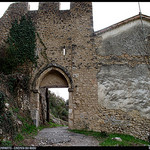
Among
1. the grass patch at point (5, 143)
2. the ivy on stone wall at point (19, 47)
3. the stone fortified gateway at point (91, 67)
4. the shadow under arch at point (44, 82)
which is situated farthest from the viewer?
the ivy on stone wall at point (19, 47)

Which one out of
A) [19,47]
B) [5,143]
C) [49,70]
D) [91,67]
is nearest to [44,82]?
[49,70]

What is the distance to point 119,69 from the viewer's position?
383 inches

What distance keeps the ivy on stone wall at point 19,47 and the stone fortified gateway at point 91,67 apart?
0.42 metres

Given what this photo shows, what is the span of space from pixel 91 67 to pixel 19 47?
4762mm

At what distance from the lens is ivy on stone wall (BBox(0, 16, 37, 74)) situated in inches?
400

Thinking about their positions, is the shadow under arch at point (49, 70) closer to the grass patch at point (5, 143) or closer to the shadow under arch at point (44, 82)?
the shadow under arch at point (44, 82)

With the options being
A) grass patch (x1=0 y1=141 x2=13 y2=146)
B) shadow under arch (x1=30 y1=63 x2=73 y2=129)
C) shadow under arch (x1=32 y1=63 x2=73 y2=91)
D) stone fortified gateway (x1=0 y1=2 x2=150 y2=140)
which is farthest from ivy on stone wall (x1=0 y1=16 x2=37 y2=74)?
grass patch (x1=0 y1=141 x2=13 y2=146)

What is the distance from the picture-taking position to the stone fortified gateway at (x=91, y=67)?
912 centimetres

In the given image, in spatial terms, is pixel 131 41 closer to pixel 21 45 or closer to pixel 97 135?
pixel 97 135

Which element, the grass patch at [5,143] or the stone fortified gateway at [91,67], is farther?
the stone fortified gateway at [91,67]

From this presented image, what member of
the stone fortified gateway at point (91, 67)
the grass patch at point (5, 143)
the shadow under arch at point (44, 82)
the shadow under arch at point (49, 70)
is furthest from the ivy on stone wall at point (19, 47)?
the grass patch at point (5, 143)

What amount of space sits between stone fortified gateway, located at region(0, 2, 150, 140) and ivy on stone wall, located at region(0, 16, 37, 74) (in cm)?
42

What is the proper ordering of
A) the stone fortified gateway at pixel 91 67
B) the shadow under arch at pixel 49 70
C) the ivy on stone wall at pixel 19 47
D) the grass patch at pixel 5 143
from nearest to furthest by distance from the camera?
the grass patch at pixel 5 143
the stone fortified gateway at pixel 91 67
the shadow under arch at pixel 49 70
the ivy on stone wall at pixel 19 47

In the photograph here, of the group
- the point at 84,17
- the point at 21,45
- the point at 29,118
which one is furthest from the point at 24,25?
the point at 29,118
